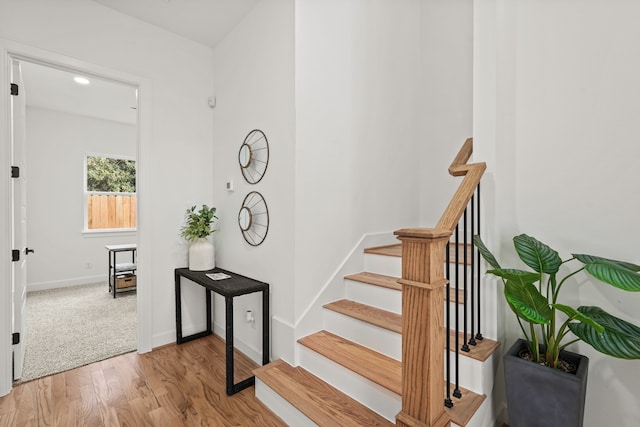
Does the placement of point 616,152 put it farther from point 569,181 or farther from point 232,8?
point 232,8

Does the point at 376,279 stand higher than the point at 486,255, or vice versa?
the point at 486,255

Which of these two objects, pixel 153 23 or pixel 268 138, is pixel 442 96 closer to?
pixel 268 138

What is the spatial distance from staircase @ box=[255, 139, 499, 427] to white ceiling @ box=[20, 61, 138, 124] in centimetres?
354

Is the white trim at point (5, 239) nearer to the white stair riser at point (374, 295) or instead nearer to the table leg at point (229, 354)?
the table leg at point (229, 354)

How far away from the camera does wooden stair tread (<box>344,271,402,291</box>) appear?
209 cm

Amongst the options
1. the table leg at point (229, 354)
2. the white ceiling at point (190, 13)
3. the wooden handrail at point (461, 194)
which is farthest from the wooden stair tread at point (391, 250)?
the white ceiling at point (190, 13)

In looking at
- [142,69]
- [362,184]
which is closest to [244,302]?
[362,184]

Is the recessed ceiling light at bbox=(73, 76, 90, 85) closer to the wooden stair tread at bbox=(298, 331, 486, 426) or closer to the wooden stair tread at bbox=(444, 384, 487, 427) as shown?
the wooden stair tread at bbox=(298, 331, 486, 426)

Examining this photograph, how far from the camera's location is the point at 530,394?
1.37m

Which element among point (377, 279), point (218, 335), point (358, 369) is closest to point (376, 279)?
point (377, 279)

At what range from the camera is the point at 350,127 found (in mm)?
2389

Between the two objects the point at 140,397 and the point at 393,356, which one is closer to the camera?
the point at 393,356

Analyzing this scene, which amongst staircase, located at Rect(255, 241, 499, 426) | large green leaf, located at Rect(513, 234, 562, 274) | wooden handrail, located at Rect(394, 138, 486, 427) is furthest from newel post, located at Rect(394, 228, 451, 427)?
large green leaf, located at Rect(513, 234, 562, 274)

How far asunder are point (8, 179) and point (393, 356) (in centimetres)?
284
